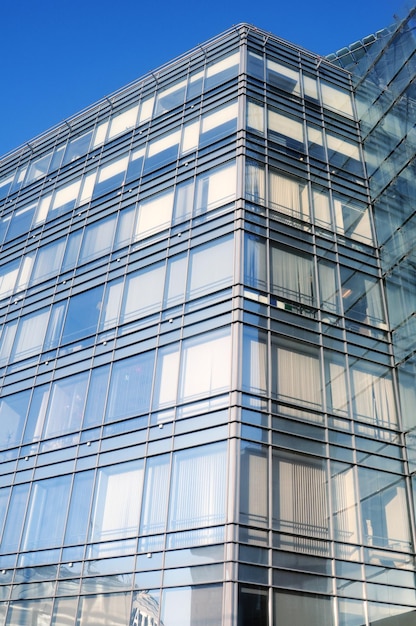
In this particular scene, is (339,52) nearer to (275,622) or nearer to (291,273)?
(291,273)

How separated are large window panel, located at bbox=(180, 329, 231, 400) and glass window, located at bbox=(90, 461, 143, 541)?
2646mm

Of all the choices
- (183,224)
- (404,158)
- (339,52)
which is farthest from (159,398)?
(339,52)

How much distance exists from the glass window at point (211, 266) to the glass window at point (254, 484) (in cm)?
544

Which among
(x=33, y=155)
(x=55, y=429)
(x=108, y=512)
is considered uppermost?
(x=33, y=155)

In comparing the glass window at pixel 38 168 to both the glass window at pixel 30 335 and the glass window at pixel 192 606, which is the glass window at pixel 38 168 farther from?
the glass window at pixel 192 606

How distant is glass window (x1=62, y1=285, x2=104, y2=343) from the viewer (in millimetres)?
22172

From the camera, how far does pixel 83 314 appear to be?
2270 centimetres

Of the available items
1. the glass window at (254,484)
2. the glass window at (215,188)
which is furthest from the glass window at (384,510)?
the glass window at (215,188)

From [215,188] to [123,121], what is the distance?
8889 mm

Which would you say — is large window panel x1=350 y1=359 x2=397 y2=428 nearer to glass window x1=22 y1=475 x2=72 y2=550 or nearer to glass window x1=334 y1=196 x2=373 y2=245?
glass window x1=334 y1=196 x2=373 y2=245

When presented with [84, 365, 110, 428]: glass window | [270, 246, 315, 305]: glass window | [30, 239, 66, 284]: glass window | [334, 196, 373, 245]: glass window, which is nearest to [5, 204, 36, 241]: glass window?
[30, 239, 66, 284]: glass window

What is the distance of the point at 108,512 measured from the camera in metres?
17.6

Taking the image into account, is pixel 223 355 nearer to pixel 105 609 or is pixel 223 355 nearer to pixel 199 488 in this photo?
pixel 199 488

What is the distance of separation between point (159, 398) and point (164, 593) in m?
5.42
